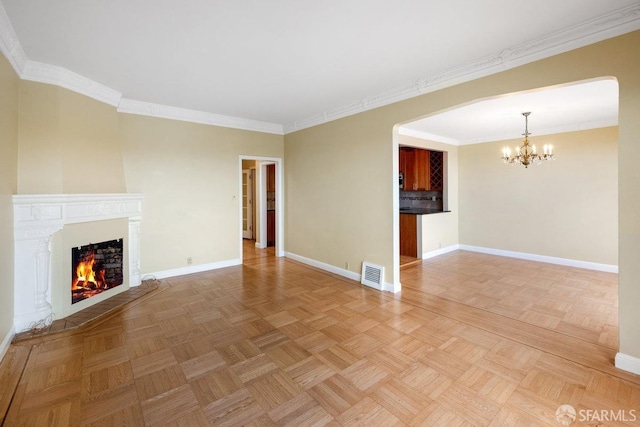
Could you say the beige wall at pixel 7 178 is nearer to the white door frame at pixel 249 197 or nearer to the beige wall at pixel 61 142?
the beige wall at pixel 61 142

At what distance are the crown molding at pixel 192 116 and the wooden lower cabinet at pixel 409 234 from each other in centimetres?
333

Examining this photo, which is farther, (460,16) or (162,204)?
(162,204)

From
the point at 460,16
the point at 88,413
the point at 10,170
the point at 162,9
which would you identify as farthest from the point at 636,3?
the point at 10,170

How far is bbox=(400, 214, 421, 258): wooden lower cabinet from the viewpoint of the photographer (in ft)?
20.2

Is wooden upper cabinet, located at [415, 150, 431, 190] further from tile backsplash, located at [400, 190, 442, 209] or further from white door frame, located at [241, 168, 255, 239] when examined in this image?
white door frame, located at [241, 168, 255, 239]

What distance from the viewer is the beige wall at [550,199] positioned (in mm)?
5059

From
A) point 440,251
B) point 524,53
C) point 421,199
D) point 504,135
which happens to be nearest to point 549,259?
Answer: point 440,251

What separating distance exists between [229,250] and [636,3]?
567 centimetres

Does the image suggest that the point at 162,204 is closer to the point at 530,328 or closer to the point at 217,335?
the point at 217,335

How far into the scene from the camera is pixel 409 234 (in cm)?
630

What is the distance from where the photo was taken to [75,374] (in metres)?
2.23

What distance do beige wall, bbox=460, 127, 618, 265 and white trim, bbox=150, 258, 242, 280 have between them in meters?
5.40

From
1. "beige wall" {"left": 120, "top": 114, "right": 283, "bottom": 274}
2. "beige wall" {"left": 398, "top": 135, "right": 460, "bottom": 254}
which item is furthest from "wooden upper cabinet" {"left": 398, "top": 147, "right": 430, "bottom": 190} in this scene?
"beige wall" {"left": 120, "top": 114, "right": 283, "bottom": 274}

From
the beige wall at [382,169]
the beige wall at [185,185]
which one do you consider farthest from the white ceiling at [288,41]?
the beige wall at [185,185]
